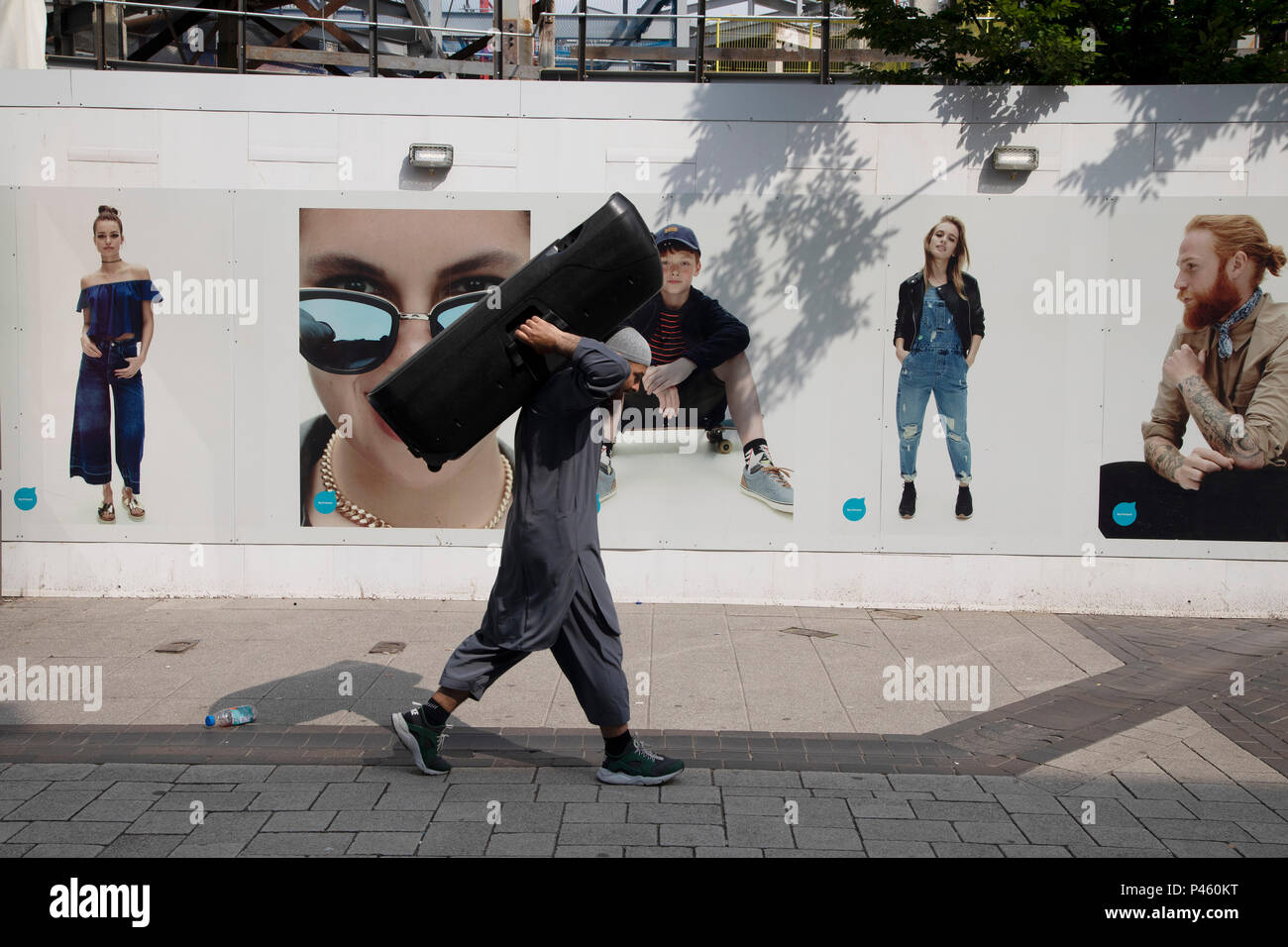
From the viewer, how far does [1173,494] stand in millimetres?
7867

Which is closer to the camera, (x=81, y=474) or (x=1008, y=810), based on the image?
(x=1008, y=810)

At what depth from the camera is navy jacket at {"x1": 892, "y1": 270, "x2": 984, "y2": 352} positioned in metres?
7.89

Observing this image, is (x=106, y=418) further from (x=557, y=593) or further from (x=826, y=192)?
(x=826, y=192)

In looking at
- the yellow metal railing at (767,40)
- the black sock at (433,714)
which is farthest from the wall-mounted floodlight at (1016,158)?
the black sock at (433,714)

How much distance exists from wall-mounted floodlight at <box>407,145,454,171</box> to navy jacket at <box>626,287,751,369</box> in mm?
1691

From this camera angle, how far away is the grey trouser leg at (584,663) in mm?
4598

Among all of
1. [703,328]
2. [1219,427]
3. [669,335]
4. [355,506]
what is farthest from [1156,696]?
[355,506]

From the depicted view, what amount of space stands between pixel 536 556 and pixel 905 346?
14.0 feet

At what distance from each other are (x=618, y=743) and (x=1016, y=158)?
521cm

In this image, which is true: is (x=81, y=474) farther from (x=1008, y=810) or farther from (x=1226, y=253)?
(x=1226, y=253)

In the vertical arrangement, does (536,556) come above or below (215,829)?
above

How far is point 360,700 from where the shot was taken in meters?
5.85

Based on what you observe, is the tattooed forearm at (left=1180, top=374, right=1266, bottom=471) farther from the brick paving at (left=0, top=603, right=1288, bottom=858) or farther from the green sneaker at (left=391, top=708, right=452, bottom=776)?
the green sneaker at (left=391, top=708, right=452, bottom=776)
